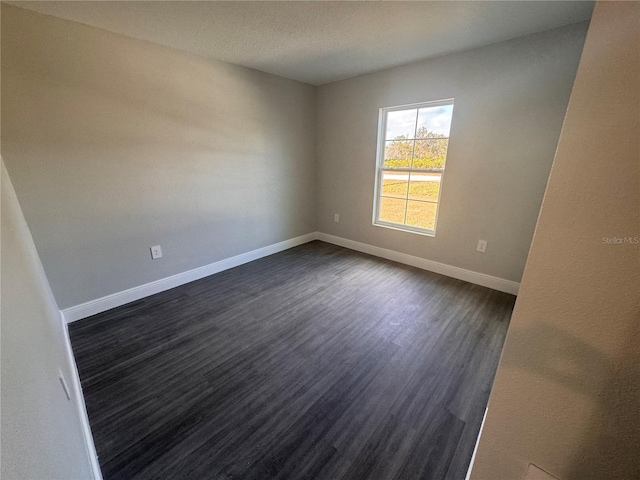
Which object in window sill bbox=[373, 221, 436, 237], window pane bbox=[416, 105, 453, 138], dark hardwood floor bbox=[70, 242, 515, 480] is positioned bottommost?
dark hardwood floor bbox=[70, 242, 515, 480]

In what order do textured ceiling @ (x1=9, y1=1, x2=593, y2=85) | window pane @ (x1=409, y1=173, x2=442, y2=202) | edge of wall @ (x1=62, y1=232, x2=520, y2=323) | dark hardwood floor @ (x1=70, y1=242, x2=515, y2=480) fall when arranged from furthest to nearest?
window pane @ (x1=409, y1=173, x2=442, y2=202)
edge of wall @ (x1=62, y1=232, x2=520, y2=323)
textured ceiling @ (x1=9, y1=1, x2=593, y2=85)
dark hardwood floor @ (x1=70, y1=242, x2=515, y2=480)

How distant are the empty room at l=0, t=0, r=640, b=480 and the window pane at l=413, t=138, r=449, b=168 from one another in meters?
0.03

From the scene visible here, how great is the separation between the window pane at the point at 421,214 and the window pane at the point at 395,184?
0.57 feet

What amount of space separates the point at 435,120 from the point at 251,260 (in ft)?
9.15

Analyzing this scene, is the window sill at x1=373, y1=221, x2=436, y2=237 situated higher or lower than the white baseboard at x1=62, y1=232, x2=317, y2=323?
higher

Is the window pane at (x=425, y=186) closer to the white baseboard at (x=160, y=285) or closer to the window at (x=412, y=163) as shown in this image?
the window at (x=412, y=163)

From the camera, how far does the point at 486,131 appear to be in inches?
95.5

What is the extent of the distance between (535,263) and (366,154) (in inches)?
115

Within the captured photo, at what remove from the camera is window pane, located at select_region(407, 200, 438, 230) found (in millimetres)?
3002

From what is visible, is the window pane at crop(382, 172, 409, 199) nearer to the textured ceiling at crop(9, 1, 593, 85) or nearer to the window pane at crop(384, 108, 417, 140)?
the window pane at crop(384, 108, 417, 140)

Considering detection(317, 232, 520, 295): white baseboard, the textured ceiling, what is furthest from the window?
the textured ceiling

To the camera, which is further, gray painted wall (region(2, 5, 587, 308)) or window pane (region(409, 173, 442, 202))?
window pane (region(409, 173, 442, 202))

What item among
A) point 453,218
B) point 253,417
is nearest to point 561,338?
point 253,417

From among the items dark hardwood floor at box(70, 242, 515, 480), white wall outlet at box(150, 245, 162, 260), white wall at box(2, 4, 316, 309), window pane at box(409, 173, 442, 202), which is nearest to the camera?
dark hardwood floor at box(70, 242, 515, 480)
